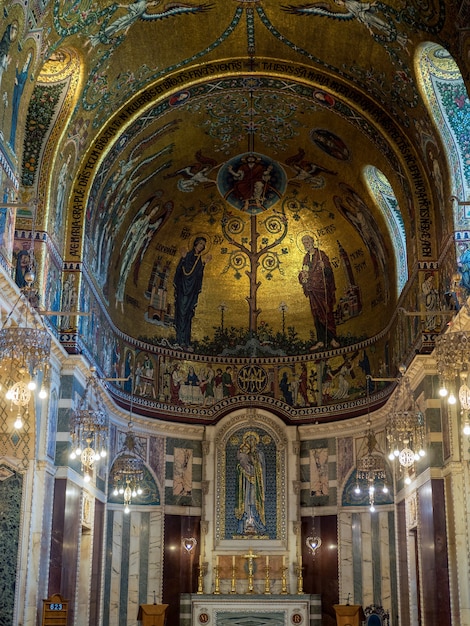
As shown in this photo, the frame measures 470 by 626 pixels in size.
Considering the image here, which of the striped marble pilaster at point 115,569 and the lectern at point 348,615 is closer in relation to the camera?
the lectern at point 348,615

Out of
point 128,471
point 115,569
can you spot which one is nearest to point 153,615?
point 115,569

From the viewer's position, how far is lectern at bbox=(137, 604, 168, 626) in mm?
24172

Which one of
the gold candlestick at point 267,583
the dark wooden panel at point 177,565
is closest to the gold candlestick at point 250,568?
the gold candlestick at point 267,583

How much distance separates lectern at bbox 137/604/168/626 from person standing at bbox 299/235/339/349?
1025 cm

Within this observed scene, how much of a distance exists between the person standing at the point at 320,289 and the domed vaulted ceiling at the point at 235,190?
0.18 feet

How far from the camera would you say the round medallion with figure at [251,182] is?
27859mm

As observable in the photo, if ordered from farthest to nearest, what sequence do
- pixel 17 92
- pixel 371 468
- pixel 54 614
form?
pixel 371 468 < pixel 54 614 < pixel 17 92

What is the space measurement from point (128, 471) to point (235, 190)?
10146 millimetres

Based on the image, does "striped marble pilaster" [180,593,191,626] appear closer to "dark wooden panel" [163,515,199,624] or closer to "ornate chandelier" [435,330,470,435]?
"dark wooden panel" [163,515,199,624]

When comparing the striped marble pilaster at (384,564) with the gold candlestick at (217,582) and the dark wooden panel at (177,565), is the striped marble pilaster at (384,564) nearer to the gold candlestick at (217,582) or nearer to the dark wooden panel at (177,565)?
the gold candlestick at (217,582)

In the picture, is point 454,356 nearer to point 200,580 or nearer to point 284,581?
point 284,581

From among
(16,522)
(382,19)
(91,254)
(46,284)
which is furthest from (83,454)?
(382,19)

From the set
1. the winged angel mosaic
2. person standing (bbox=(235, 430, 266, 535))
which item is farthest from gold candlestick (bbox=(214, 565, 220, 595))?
the winged angel mosaic

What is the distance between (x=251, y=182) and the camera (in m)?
28.8
